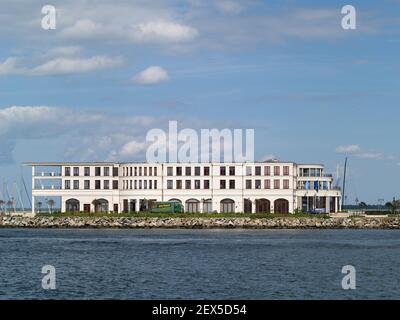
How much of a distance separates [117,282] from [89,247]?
2940 cm

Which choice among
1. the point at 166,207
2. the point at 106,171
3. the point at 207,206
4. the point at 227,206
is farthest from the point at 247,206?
the point at 106,171

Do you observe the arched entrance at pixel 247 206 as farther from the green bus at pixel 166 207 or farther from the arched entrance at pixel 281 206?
the green bus at pixel 166 207

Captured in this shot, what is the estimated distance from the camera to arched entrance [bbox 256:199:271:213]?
137 m

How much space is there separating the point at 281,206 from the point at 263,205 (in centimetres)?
297

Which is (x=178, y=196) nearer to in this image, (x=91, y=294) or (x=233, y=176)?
(x=233, y=176)

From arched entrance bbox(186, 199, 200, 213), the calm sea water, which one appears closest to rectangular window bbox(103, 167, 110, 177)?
arched entrance bbox(186, 199, 200, 213)

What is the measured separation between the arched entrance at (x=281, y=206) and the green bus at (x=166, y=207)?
15817mm

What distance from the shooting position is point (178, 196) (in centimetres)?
13875

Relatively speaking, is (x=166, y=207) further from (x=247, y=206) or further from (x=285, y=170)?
(x=285, y=170)

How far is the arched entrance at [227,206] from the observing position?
13812 cm

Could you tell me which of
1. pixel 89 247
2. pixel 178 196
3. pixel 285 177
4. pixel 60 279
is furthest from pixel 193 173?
pixel 60 279

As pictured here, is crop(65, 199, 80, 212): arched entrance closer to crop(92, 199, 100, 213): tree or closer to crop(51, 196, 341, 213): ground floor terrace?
crop(51, 196, 341, 213): ground floor terrace

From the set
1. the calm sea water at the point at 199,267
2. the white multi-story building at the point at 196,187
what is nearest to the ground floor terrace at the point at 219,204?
the white multi-story building at the point at 196,187

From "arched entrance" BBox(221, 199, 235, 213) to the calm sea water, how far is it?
3926cm
